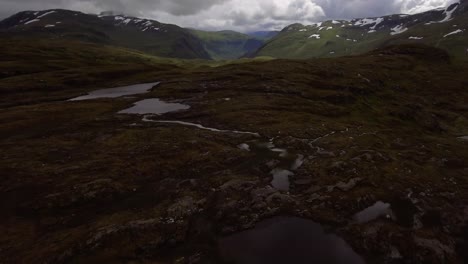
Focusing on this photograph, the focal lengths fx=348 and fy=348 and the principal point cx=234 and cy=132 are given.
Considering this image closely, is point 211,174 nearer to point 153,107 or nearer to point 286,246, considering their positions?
point 286,246

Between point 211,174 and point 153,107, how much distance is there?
41200 millimetres

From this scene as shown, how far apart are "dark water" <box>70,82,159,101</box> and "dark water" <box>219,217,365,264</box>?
7350 centimetres

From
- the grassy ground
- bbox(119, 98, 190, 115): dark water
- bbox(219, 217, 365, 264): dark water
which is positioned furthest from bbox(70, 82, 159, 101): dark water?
bbox(219, 217, 365, 264): dark water

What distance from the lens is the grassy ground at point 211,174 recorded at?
3141 centimetres

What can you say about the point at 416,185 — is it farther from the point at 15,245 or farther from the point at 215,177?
the point at 15,245

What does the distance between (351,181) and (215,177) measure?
16.6 metres

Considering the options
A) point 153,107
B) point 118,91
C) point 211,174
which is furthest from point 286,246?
point 118,91

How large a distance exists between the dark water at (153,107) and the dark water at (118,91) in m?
14.1

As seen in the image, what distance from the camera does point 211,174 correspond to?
4484cm

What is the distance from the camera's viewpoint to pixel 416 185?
4225 cm

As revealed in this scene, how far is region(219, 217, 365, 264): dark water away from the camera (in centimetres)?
2934

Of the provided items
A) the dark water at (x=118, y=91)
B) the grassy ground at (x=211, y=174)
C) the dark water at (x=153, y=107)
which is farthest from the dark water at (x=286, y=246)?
the dark water at (x=118, y=91)

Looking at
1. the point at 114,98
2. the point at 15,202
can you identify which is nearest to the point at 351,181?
the point at 15,202

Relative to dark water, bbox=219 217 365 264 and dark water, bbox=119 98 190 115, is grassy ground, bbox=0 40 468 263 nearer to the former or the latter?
dark water, bbox=219 217 365 264
